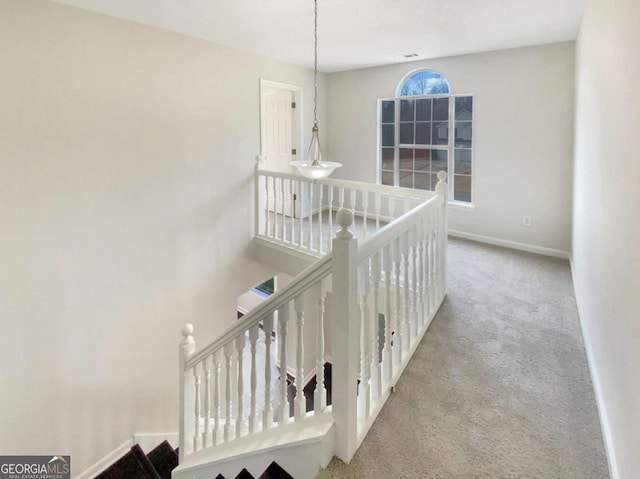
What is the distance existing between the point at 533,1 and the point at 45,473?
539 centimetres

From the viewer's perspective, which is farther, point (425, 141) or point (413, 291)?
point (425, 141)

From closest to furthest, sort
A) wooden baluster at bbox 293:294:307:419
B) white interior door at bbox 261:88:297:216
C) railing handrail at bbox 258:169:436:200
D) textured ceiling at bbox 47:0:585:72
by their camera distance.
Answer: wooden baluster at bbox 293:294:307:419
textured ceiling at bbox 47:0:585:72
railing handrail at bbox 258:169:436:200
white interior door at bbox 261:88:297:216

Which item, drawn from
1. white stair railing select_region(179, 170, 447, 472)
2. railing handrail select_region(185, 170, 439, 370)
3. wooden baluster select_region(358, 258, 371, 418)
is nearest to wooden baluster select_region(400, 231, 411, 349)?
white stair railing select_region(179, 170, 447, 472)

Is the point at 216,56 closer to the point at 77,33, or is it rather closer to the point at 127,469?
the point at 77,33

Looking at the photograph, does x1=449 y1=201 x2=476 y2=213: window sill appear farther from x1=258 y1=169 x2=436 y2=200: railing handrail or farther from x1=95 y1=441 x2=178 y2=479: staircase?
x1=95 y1=441 x2=178 y2=479: staircase

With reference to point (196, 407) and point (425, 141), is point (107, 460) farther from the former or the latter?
point (425, 141)

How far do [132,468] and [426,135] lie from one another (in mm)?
5142

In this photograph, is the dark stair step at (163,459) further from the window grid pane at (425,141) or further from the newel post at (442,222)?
the window grid pane at (425,141)

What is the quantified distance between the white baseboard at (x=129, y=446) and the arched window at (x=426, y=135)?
172 inches

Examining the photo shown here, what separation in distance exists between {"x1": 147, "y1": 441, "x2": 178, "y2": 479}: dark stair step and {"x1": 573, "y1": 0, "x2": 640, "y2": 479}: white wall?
11.8 feet

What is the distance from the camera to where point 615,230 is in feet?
5.51

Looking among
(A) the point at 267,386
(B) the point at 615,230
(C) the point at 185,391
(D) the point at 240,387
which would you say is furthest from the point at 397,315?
(C) the point at 185,391

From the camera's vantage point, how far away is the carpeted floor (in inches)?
62.7

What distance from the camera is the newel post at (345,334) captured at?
1.54 meters
